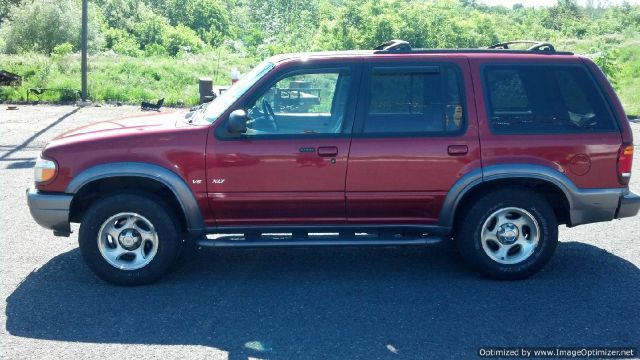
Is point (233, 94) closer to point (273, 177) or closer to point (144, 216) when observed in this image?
point (273, 177)

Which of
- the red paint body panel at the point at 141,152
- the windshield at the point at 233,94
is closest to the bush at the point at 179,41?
the windshield at the point at 233,94

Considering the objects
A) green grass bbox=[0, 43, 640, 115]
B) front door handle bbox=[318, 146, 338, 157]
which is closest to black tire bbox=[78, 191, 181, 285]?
front door handle bbox=[318, 146, 338, 157]

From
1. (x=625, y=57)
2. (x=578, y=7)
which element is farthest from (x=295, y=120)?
(x=578, y=7)

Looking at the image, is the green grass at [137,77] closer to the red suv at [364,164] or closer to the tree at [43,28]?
the tree at [43,28]

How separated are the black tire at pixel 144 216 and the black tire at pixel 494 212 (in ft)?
7.71

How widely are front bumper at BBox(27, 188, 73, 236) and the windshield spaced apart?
130 cm

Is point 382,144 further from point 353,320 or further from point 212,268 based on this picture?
point 212,268

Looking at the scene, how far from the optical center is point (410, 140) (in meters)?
6.02

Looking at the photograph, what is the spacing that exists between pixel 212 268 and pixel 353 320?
1.71 meters

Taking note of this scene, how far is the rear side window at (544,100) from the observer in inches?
242

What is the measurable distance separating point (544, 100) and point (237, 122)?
2503 mm

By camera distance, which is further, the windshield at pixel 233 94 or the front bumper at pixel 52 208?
the windshield at pixel 233 94

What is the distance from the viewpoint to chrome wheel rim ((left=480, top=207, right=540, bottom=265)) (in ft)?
20.4

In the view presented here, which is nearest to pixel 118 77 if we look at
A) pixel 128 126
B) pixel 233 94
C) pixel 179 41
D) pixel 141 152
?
pixel 128 126
